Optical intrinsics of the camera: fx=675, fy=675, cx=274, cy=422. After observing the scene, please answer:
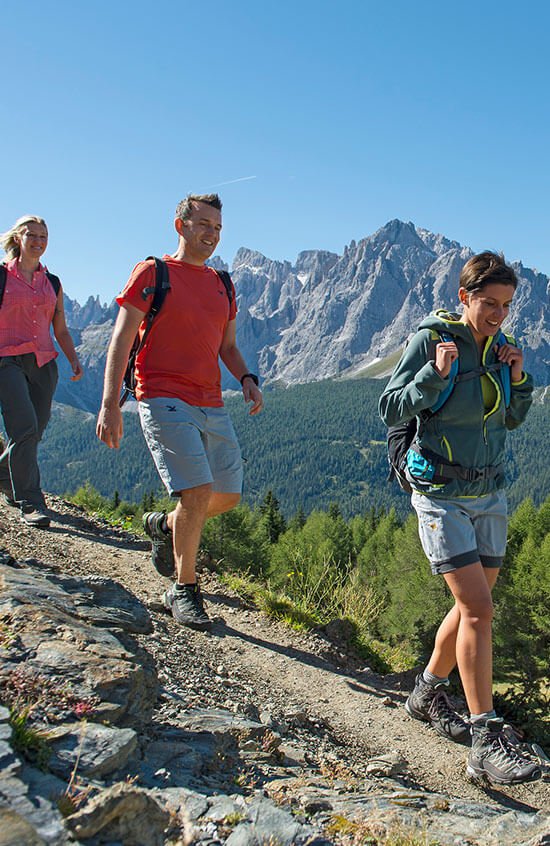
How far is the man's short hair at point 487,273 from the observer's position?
3.87m

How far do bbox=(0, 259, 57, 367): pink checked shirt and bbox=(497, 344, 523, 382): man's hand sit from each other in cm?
512

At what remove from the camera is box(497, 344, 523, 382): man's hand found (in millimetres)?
3918

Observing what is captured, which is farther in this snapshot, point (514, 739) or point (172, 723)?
point (514, 739)

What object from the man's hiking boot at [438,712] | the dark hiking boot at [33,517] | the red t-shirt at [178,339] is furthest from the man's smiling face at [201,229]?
the dark hiking boot at [33,517]

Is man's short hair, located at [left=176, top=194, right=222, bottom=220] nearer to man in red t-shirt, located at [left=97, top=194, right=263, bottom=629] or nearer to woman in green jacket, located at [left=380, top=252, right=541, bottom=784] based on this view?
man in red t-shirt, located at [left=97, top=194, right=263, bottom=629]

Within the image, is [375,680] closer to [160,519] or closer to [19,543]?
[160,519]

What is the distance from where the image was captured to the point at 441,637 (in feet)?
13.9

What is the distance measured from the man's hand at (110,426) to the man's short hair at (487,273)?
8.01 ft

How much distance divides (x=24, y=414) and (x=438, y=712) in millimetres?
5040

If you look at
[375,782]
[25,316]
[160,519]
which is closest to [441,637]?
[375,782]

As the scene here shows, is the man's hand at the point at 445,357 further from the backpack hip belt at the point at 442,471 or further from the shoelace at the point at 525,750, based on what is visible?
the shoelace at the point at 525,750

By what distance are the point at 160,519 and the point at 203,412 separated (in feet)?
3.46

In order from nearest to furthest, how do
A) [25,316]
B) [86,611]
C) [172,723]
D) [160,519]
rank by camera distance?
[172,723] → [86,611] → [160,519] → [25,316]

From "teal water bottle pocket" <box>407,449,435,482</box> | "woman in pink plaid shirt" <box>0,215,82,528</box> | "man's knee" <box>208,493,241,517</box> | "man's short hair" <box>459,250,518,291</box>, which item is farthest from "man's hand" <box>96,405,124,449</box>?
"woman in pink plaid shirt" <box>0,215,82,528</box>
